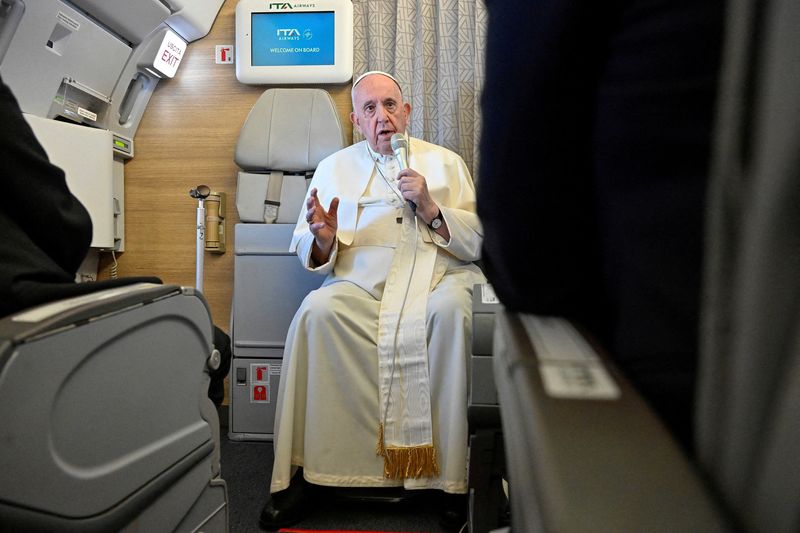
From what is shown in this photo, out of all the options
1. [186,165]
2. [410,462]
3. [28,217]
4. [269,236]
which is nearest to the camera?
[28,217]

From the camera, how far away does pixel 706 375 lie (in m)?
0.32

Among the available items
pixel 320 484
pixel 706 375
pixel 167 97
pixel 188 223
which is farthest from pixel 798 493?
pixel 167 97

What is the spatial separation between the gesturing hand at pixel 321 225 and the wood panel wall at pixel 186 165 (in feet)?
3.12

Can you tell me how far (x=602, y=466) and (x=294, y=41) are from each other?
2654 millimetres

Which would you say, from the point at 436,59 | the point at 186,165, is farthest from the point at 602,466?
the point at 186,165

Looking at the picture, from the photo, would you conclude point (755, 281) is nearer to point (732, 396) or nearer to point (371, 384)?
point (732, 396)

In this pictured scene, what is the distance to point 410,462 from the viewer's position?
1586 mm

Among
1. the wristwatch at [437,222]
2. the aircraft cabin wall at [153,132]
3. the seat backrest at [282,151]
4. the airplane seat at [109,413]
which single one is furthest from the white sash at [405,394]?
the aircraft cabin wall at [153,132]

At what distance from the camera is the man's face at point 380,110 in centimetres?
216

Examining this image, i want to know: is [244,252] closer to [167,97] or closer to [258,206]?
[258,206]

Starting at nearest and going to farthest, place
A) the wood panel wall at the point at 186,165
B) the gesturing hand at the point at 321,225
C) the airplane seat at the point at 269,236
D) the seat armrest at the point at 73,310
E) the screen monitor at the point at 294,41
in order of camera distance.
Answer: the seat armrest at the point at 73,310 → the gesturing hand at the point at 321,225 → the airplane seat at the point at 269,236 → the screen monitor at the point at 294,41 → the wood panel wall at the point at 186,165

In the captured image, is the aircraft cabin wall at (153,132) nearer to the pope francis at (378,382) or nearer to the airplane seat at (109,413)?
the pope francis at (378,382)

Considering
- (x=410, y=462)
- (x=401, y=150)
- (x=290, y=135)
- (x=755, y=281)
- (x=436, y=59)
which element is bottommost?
(x=410, y=462)

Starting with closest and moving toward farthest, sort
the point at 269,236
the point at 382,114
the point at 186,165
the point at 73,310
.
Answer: the point at 73,310 → the point at 382,114 → the point at 269,236 → the point at 186,165
